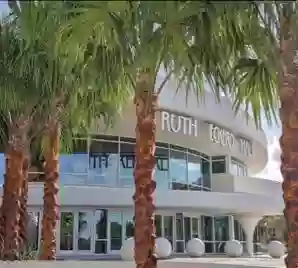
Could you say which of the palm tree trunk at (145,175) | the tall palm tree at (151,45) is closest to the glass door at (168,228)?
the tall palm tree at (151,45)

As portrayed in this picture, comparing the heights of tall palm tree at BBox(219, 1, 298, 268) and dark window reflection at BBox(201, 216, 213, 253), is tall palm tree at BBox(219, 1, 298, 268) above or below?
above

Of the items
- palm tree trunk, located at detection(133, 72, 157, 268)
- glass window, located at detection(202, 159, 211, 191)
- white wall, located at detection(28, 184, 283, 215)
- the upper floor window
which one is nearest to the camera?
palm tree trunk, located at detection(133, 72, 157, 268)

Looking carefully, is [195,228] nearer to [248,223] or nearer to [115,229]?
[248,223]

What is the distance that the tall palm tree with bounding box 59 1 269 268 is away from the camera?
302 inches

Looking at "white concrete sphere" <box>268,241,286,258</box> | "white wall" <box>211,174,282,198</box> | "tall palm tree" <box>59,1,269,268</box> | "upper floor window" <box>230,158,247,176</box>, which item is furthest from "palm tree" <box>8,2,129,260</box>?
"upper floor window" <box>230,158,247,176</box>

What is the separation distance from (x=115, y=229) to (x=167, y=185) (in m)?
3.83

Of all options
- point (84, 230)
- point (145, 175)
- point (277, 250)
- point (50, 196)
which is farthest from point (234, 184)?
point (145, 175)

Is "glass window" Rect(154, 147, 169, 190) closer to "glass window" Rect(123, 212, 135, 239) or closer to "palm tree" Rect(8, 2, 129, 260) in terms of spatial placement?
"glass window" Rect(123, 212, 135, 239)

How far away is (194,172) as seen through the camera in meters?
31.3

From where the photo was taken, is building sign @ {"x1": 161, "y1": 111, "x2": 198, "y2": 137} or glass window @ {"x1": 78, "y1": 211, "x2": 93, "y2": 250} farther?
building sign @ {"x1": 161, "y1": 111, "x2": 198, "y2": 137}

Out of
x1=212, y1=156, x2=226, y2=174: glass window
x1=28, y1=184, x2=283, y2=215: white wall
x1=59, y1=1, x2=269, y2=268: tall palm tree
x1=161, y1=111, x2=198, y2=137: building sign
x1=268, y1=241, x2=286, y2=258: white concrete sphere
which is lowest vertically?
x1=268, y1=241, x2=286, y2=258: white concrete sphere

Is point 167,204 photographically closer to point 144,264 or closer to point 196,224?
point 196,224

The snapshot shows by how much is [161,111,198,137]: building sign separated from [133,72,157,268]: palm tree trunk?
1566 cm

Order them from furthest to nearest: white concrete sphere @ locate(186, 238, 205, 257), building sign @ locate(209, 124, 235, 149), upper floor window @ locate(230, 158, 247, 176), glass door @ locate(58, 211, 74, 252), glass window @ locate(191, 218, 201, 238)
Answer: upper floor window @ locate(230, 158, 247, 176)
glass window @ locate(191, 218, 201, 238)
building sign @ locate(209, 124, 235, 149)
glass door @ locate(58, 211, 74, 252)
white concrete sphere @ locate(186, 238, 205, 257)
